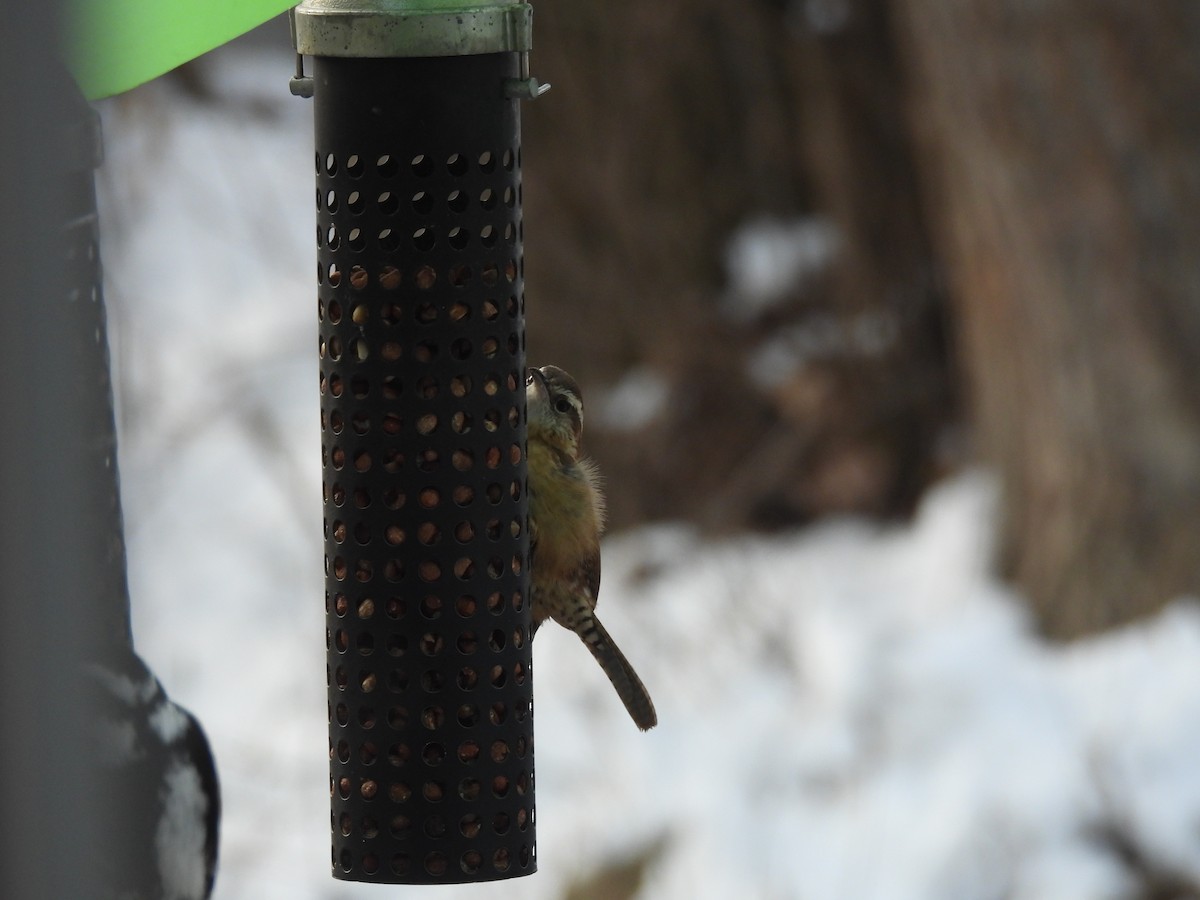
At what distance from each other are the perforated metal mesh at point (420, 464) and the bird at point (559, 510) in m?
0.45

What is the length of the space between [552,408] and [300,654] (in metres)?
6.76

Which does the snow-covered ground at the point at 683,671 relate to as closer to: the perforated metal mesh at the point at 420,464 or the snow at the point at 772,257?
the snow at the point at 772,257

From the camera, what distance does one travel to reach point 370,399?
2.83m

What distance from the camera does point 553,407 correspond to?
3406 mm

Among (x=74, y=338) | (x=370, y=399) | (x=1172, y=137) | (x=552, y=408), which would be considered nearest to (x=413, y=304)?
(x=370, y=399)

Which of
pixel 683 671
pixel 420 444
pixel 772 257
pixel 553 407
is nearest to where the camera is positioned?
pixel 420 444

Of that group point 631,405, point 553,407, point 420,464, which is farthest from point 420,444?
point 631,405

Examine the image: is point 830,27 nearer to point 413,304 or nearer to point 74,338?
point 413,304

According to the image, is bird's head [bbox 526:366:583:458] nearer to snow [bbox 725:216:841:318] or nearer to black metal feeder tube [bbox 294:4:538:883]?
black metal feeder tube [bbox 294:4:538:883]

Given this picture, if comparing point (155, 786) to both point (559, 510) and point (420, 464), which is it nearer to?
point (420, 464)

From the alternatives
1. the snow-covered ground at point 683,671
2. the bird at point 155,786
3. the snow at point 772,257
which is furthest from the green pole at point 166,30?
the snow at point 772,257

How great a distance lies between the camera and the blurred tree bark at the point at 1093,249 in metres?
6.95

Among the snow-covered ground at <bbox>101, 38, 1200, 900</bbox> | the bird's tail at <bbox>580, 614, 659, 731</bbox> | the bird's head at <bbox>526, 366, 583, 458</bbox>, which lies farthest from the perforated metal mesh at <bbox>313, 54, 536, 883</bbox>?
the snow-covered ground at <bbox>101, 38, 1200, 900</bbox>

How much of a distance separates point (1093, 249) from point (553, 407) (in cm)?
428
